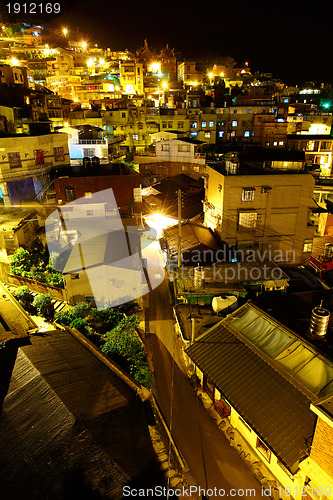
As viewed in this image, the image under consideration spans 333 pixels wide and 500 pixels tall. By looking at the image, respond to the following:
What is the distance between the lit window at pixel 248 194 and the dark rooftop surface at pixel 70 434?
1404cm

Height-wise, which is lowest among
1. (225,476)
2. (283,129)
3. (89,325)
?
(225,476)

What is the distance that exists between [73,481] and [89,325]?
802 centimetres

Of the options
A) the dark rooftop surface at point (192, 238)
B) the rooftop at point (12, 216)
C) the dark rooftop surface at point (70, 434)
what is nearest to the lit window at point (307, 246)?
the dark rooftop surface at point (192, 238)

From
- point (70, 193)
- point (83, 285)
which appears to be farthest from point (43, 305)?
point (70, 193)

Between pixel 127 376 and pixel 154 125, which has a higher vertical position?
pixel 154 125

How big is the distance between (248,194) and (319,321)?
11.1 m

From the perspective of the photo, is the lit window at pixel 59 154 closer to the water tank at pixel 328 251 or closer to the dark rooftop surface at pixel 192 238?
the dark rooftop surface at pixel 192 238

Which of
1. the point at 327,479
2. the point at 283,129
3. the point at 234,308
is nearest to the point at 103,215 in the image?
the point at 234,308

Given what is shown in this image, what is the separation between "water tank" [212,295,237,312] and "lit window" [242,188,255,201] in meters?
8.63

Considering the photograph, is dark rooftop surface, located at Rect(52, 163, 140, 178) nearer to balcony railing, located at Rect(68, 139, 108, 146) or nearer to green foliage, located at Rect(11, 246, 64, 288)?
balcony railing, located at Rect(68, 139, 108, 146)

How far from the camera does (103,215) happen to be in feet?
84.0

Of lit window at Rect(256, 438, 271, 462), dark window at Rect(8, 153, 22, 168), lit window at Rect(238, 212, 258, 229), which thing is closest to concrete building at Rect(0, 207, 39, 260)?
dark window at Rect(8, 153, 22, 168)

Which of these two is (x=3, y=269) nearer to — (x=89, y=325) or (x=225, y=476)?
(x=89, y=325)

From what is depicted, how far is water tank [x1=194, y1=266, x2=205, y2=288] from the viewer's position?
1448cm
